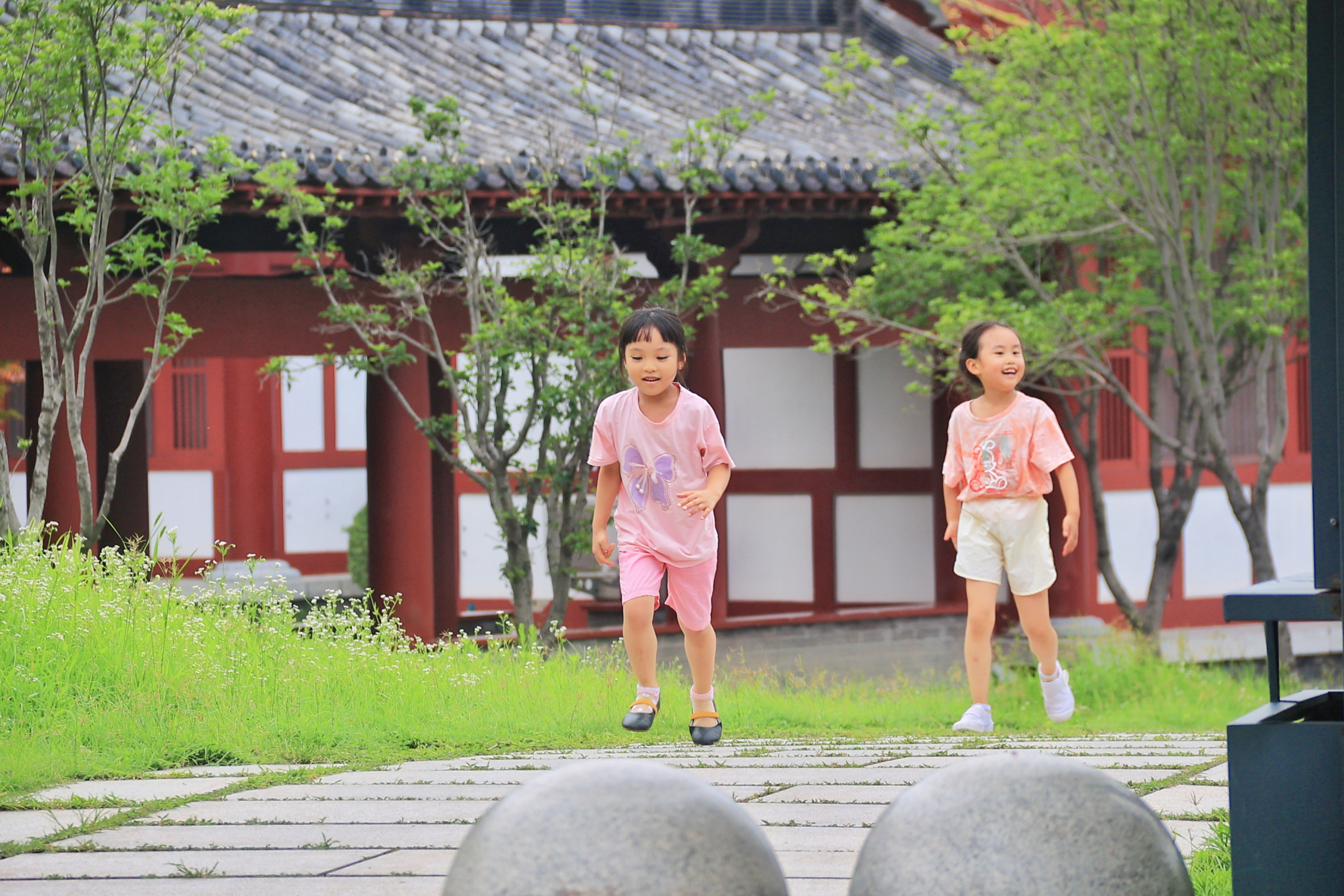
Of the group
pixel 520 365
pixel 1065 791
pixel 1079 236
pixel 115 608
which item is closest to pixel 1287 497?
pixel 1079 236

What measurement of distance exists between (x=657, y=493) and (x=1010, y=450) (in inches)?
59.1

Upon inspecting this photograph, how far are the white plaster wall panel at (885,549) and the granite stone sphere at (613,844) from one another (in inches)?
401

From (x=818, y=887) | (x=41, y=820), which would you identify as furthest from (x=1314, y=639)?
(x=41, y=820)

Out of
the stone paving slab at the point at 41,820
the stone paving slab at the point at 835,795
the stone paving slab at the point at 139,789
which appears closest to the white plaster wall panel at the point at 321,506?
the stone paving slab at the point at 139,789

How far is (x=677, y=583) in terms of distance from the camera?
5496mm

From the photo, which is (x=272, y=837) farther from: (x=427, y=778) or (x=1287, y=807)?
(x=1287, y=807)

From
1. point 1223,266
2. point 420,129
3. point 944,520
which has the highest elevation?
point 420,129

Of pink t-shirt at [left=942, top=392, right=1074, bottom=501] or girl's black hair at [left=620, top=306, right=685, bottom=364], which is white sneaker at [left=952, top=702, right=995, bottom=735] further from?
girl's black hair at [left=620, top=306, right=685, bottom=364]

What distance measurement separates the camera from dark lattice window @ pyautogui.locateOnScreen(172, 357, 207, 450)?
49.6 ft

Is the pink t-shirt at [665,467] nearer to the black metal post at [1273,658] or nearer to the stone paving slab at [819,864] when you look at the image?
the stone paving slab at [819,864]

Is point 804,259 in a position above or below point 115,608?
above

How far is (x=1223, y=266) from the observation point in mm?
10359

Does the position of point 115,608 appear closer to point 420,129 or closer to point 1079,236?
point 420,129

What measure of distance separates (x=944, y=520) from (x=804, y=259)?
8.13 feet
